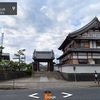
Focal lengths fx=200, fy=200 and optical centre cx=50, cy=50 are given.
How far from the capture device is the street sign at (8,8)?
1032cm

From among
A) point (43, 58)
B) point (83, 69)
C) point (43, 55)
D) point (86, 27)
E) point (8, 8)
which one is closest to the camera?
point (8, 8)

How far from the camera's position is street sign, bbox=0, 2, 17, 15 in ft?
33.9

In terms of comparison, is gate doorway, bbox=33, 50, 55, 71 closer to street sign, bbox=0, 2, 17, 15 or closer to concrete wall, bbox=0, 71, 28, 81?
concrete wall, bbox=0, 71, 28, 81

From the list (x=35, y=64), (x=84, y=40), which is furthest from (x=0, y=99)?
(x=35, y=64)

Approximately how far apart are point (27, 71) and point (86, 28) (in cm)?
A: 1538

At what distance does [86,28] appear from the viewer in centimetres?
3556

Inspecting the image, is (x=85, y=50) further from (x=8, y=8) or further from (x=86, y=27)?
(x=8, y=8)

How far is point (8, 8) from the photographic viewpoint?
10539mm

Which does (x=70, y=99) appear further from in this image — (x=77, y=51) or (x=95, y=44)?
(x=95, y=44)

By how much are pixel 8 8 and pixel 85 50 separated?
24.8 metres

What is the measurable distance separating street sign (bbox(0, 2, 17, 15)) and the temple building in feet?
70.3

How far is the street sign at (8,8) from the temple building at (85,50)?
844 inches

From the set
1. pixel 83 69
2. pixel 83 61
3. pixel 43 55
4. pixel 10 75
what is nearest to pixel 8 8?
pixel 83 69

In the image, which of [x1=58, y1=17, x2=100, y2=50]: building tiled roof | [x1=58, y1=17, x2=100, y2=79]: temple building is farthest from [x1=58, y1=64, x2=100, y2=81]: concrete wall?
[x1=58, y1=17, x2=100, y2=50]: building tiled roof
